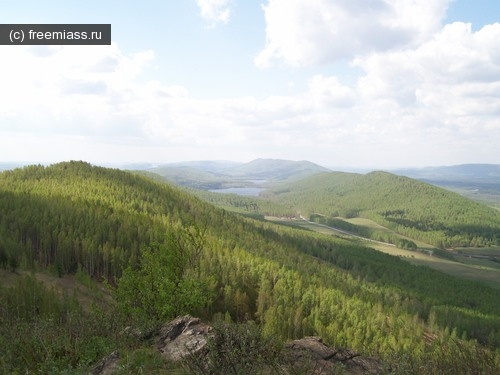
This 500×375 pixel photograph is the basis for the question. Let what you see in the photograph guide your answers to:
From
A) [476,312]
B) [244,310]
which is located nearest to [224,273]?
[244,310]

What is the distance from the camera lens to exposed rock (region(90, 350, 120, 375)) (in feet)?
71.6

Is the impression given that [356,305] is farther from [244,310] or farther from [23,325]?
[23,325]

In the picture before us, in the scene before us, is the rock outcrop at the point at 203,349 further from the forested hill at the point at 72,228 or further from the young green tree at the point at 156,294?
the forested hill at the point at 72,228

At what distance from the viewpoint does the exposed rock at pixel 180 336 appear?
2593cm

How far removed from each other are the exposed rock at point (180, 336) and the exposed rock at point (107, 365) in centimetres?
365

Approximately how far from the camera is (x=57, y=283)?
79500 millimetres

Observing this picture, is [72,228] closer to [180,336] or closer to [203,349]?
[180,336]

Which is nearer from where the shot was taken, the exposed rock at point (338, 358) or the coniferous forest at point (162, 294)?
the coniferous forest at point (162, 294)

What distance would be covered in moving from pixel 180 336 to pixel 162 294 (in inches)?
542

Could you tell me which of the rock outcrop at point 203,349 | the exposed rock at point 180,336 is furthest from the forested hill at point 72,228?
the rock outcrop at point 203,349

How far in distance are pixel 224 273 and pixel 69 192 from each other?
9717 centimetres

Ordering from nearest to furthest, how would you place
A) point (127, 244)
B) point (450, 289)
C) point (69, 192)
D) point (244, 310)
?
point (244, 310)
point (127, 244)
point (69, 192)
point (450, 289)

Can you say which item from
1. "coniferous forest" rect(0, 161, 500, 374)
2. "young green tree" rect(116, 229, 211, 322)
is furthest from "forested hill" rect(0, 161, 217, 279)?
"young green tree" rect(116, 229, 211, 322)

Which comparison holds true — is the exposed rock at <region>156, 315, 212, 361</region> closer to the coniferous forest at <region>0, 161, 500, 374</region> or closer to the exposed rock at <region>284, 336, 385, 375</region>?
the coniferous forest at <region>0, 161, 500, 374</region>
